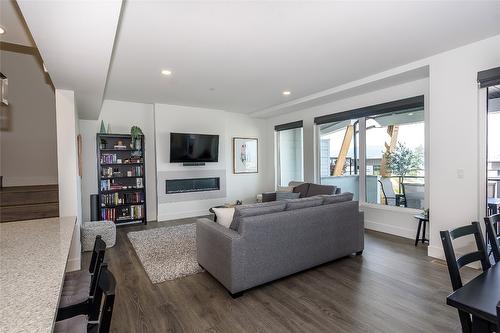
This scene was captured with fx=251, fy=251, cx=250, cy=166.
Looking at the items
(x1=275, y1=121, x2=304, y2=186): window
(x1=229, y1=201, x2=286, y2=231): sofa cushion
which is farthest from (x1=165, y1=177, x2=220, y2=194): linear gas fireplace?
(x1=229, y1=201, x2=286, y2=231): sofa cushion

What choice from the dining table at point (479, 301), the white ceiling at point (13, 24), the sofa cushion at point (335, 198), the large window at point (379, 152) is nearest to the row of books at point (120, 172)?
the white ceiling at point (13, 24)

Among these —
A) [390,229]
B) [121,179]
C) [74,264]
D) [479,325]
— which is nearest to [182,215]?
[121,179]

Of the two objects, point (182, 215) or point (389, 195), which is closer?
point (389, 195)

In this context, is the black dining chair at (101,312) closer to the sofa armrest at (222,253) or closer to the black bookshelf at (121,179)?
the sofa armrest at (222,253)

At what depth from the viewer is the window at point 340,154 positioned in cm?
537

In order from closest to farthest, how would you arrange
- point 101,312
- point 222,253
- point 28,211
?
point 101,312 < point 222,253 < point 28,211

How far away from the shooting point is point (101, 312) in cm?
106

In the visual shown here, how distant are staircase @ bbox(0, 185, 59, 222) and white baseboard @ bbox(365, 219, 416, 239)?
527 cm

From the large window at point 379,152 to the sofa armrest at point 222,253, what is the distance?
138 inches

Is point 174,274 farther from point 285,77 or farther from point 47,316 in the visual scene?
point 285,77

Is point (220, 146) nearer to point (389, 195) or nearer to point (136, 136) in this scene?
point (136, 136)

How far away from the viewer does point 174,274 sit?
120 inches

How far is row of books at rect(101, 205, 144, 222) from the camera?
17.0 ft

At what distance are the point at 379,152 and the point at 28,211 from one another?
228 inches
